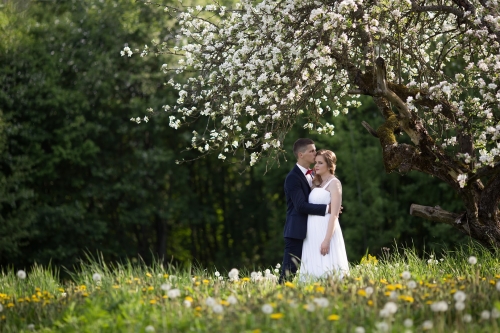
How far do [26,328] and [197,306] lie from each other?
1.45 m

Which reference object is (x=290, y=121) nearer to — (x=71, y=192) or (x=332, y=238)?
(x=332, y=238)

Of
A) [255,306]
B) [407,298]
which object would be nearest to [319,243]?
[255,306]

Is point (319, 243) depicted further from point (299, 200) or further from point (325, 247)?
point (299, 200)

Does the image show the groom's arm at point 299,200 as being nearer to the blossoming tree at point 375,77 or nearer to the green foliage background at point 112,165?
the blossoming tree at point 375,77

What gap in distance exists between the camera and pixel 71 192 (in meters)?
23.3

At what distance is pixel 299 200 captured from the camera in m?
7.68

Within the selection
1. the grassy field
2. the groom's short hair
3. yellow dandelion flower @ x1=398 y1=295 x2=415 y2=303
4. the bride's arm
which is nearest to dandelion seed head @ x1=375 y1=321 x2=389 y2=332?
the grassy field

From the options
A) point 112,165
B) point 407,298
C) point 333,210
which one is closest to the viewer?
point 407,298

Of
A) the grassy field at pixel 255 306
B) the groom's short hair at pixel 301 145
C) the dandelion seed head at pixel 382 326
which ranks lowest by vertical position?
the grassy field at pixel 255 306

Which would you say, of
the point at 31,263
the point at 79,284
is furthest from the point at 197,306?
the point at 31,263

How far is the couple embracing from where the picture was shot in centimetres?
761

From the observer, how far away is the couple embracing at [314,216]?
25.0ft

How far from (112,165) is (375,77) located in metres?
16.9

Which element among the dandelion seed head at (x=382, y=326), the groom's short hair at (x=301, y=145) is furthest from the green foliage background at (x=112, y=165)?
the dandelion seed head at (x=382, y=326)
